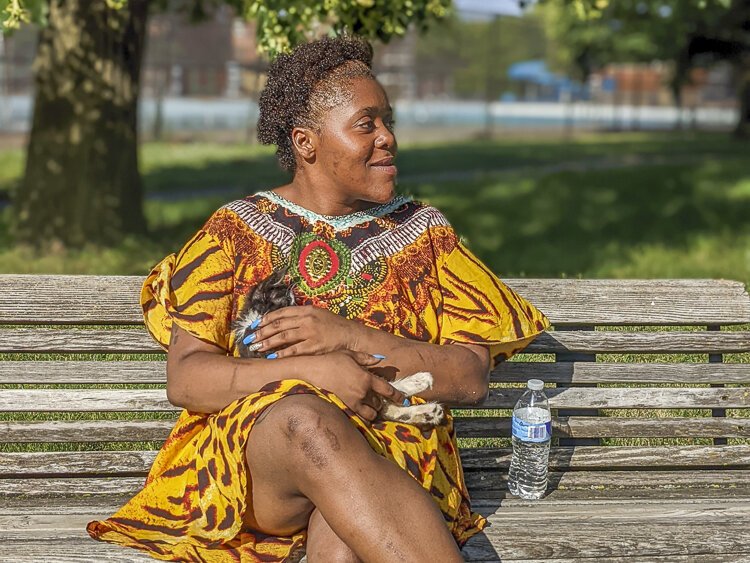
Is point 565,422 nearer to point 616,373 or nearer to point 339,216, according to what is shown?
point 616,373

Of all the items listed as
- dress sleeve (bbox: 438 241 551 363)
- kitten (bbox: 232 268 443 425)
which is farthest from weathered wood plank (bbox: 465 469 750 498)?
kitten (bbox: 232 268 443 425)

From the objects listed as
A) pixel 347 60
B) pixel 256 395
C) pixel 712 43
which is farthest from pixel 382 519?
pixel 712 43

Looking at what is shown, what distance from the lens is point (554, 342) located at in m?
3.77

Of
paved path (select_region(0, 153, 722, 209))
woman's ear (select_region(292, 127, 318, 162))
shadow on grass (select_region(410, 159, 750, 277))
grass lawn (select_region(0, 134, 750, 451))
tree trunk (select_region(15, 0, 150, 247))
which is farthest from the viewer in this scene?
paved path (select_region(0, 153, 722, 209))

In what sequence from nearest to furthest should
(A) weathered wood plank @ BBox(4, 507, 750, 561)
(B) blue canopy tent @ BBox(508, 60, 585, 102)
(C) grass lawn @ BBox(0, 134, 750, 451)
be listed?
(A) weathered wood plank @ BBox(4, 507, 750, 561) < (C) grass lawn @ BBox(0, 134, 750, 451) < (B) blue canopy tent @ BBox(508, 60, 585, 102)

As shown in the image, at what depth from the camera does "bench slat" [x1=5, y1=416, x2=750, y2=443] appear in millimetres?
3529

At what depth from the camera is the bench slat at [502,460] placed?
349 cm

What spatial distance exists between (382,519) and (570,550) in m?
0.68

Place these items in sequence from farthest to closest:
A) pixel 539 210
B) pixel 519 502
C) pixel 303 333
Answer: pixel 539 210 < pixel 519 502 < pixel 303 333

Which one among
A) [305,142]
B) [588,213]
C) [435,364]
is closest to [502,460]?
[435,364]

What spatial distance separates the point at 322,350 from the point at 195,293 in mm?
384

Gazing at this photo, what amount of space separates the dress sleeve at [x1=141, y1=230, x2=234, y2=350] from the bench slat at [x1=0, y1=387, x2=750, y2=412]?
16.1 inches

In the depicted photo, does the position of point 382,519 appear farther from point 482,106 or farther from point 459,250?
point 482,106

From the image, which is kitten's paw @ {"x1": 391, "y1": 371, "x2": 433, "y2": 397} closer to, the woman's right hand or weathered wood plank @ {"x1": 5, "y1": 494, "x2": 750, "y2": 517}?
the woman's right hand
